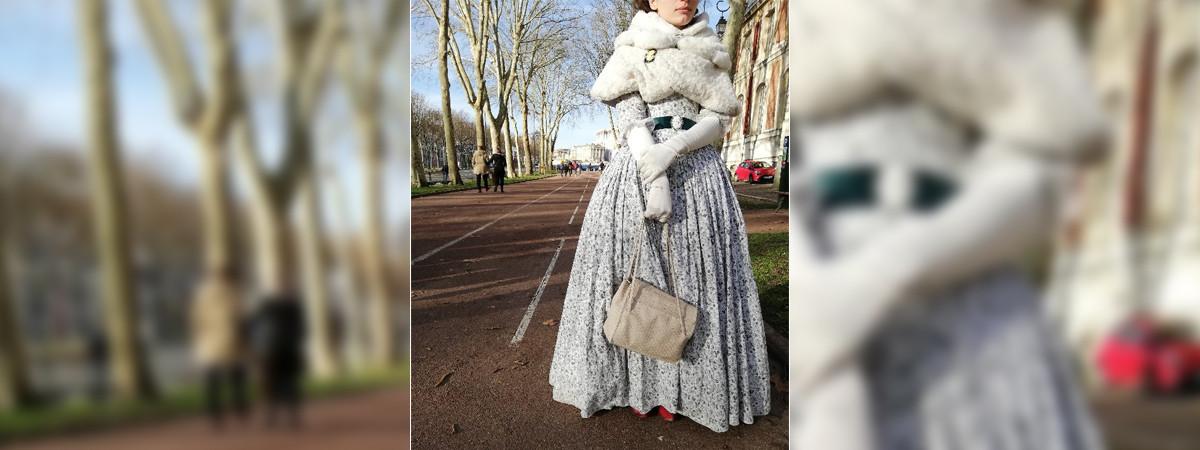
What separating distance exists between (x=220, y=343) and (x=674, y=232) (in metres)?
1.45

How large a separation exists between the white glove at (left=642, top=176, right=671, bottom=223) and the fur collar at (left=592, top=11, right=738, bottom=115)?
0.31 m

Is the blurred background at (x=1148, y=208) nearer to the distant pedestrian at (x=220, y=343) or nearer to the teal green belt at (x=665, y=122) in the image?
the distant pedestrian at (x=220, y=343)

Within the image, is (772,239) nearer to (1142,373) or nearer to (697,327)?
(697,327)

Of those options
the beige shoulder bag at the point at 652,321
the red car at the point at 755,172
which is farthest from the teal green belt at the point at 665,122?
the red car at the point at 755,172

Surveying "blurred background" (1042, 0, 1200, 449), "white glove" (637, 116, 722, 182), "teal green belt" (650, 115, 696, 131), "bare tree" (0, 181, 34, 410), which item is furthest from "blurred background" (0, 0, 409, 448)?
"teal green belt" (650, 115, 696, 131)

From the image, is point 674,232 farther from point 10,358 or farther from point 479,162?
point 479,162

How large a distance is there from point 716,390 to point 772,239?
442 centimetres

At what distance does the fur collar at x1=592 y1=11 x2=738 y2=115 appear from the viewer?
1667 millimetres

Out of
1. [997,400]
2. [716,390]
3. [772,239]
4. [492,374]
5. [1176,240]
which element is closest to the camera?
[1176,240]

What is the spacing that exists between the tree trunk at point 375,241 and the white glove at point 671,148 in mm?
1105

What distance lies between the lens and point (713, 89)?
1.71m

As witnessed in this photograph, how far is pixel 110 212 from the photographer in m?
0.41

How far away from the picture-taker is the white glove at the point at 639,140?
5.38ft

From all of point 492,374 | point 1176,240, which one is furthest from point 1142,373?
point 492,374
